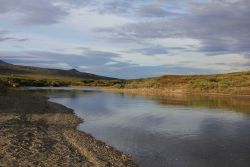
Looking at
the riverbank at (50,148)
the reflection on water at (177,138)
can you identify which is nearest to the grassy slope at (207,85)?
the reflection on water at (177,138)

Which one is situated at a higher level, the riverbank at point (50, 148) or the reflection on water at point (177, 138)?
the riverbank at point (50, 148)

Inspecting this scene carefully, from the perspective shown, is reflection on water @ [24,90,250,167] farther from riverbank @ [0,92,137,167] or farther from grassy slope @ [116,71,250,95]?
grassy slope @ [116,71,250,95]

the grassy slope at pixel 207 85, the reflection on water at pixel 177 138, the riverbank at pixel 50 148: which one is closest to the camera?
the riverbank at pixel 50 148

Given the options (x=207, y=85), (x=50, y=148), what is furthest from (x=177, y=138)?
(x=207, y=85)

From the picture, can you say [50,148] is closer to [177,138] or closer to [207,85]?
[177,138]

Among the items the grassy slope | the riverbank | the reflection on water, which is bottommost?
the reflection on water

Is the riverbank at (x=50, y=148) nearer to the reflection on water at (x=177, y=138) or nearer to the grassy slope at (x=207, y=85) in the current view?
the reflection on water at (x=177, y=138)

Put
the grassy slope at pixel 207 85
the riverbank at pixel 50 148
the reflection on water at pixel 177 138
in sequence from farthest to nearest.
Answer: the grassy slope at pixel 207 85, the reflection on water at pixel 177 138, the riverbank at pixel 50 148

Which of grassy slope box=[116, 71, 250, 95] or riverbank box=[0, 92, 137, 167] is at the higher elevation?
grassy slope box=[116, 71, 250, 95]

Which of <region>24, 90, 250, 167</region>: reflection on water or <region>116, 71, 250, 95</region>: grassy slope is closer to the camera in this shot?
<region>24, 90, 250, 167</region>: reflection on water

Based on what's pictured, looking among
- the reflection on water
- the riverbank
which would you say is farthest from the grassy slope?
the riverbank

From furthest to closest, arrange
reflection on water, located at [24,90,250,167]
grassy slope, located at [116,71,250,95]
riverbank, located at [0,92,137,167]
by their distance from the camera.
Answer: grassy slope, located at [116,71,250,95] → reflection on water, located at [24,90,250,167] → riverbank, located at [0,92,137,167]

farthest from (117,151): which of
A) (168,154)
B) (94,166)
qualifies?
(94,166)

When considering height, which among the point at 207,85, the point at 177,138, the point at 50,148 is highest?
the point at 207,85
